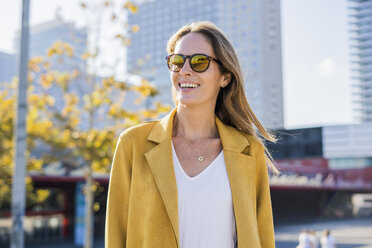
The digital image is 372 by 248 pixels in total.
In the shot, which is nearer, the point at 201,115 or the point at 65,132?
the point at 201,115

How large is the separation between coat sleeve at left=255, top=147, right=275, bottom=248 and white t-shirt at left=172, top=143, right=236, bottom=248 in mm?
209

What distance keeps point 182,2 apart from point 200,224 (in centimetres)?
13018

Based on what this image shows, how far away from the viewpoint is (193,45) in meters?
2.17

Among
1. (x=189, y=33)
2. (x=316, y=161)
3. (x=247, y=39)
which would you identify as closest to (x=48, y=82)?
(x=189, y=33)

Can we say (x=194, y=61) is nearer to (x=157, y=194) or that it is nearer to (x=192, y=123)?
(x=192, y=123)

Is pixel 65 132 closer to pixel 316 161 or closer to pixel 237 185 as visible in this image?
pixel 237 185

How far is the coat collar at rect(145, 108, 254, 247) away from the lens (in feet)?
6.42

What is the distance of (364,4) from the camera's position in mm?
128625

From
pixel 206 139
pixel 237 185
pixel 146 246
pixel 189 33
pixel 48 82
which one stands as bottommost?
pixel 146 246

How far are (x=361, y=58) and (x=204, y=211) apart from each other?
15069 cm

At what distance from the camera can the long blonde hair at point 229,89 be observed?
2209 mm

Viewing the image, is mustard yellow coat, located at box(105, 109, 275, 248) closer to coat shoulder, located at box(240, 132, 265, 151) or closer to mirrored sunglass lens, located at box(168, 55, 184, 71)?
coat shoulder, located at box(240, 132, 265, 151)

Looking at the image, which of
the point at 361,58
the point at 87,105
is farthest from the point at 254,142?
the point at 361,58

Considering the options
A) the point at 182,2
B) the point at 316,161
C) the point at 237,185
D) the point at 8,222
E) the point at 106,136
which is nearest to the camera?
the point at 237,185
